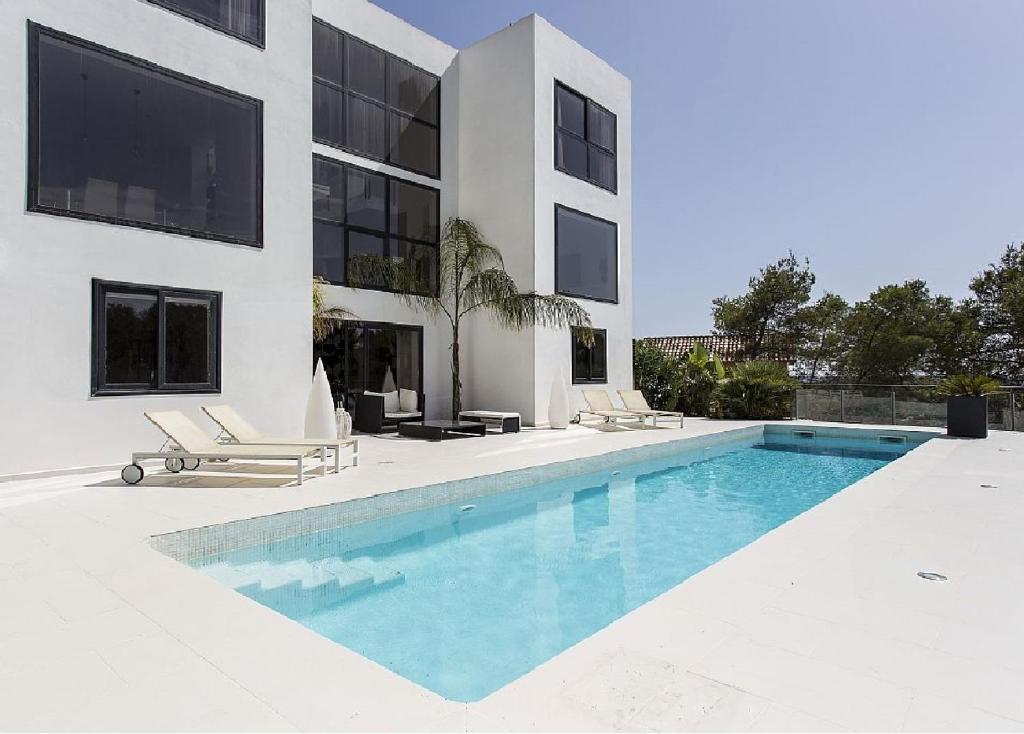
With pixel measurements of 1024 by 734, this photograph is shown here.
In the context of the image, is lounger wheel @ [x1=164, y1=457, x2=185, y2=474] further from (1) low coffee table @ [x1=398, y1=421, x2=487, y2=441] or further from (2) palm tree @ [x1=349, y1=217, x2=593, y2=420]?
(2) palm tree @ [x1=349, y1=217, x2=593, y2=420]

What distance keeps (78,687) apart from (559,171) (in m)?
15.0

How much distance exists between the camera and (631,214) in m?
18.5

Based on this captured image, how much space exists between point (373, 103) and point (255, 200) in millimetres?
5691

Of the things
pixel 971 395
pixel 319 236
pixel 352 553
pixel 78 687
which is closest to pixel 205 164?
pixel 319 236

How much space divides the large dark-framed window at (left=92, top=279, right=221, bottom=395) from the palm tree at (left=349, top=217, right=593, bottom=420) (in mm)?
4646

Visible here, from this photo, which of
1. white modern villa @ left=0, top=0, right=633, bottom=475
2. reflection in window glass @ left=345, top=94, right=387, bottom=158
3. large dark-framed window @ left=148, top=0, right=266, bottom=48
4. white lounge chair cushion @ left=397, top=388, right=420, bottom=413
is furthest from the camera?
white lounge chair cushion @ left=397, top=388, right=420, bottom=413

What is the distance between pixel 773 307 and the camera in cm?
2978

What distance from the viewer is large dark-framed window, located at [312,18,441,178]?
13.6 m

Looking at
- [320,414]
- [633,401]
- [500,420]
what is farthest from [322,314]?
[633,401]

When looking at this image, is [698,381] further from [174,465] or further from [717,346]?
[174,465]

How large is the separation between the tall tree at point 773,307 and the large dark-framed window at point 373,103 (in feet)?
64.2

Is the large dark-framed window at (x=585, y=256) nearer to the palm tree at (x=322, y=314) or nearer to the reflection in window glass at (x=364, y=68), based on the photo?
the reflection in window glass at (x=364, y=68)

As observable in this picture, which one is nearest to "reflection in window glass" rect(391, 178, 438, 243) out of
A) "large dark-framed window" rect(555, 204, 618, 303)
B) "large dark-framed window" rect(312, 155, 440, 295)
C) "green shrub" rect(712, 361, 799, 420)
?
"large dark-framed window" rect(312, 155, 440, 295)

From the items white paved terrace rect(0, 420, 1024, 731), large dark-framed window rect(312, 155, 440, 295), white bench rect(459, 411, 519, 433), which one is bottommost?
white paved terrace rect(0, 420, 1024, 731)
